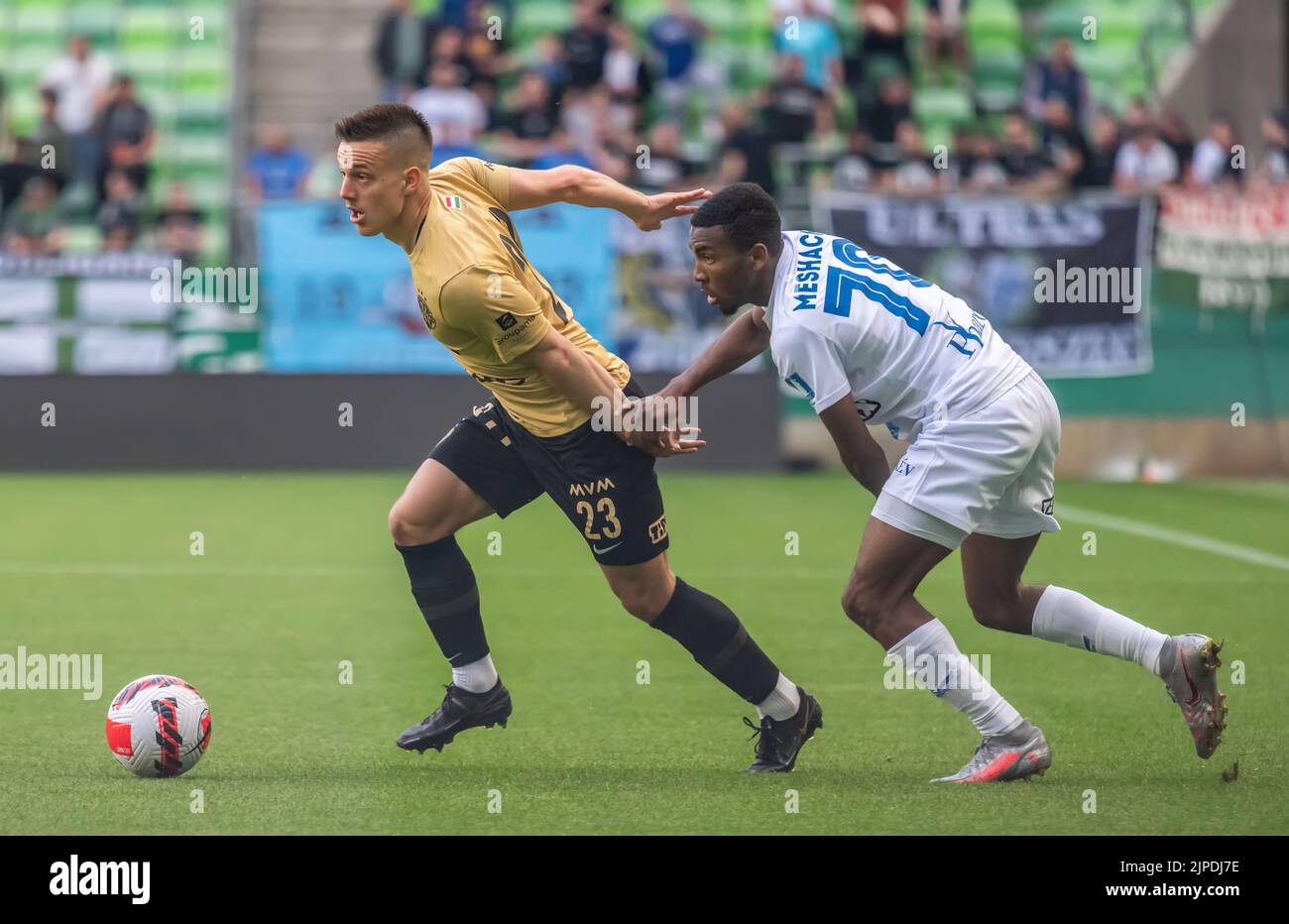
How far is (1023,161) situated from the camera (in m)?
17.7

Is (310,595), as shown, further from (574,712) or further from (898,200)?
(898,200)

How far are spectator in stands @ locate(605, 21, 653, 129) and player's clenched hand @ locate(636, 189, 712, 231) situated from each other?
12.5 metres

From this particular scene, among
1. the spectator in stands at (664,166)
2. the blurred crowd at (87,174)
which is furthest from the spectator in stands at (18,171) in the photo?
the spectator in stands at (664,166)

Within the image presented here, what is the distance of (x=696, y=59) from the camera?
64.4 ft

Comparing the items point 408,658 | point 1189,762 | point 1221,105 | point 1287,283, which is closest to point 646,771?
point 1189,762

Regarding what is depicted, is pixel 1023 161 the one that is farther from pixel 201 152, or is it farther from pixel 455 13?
pixel 201 152

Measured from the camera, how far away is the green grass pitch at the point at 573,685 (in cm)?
546

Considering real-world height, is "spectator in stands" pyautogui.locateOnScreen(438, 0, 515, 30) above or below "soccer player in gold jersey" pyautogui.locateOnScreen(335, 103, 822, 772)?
above

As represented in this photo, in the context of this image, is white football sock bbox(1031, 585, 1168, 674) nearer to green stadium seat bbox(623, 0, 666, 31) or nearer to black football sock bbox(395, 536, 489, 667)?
black football sock bbox(395, 536, 489, 667)

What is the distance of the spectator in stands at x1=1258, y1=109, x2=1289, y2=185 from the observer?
672 inches

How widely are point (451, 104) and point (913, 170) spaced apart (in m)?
4.32

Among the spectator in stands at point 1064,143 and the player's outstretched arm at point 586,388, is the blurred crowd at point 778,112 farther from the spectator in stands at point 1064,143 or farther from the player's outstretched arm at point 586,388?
the player's outstretched arm at point 586,388

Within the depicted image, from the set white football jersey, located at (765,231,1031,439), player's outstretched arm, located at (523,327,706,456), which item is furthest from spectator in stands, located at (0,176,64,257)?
white football jersey, located at (765,231,1031,439)

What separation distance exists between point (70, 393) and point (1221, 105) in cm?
1304
